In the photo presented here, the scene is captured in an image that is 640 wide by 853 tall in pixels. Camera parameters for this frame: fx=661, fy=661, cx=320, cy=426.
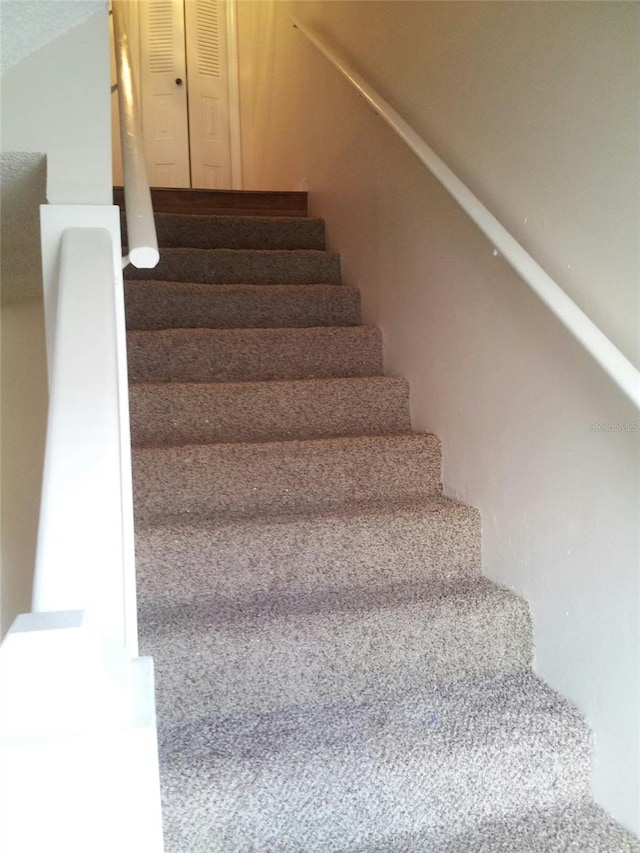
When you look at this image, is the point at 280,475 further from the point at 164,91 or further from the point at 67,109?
the point at 164,91

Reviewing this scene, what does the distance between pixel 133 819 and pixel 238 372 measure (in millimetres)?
1844

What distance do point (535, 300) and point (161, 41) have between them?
4.36 metres

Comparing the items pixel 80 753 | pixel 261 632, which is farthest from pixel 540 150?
pixel 80 753

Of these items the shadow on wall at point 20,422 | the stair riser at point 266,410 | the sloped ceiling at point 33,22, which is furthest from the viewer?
the stair riser at point 266,410

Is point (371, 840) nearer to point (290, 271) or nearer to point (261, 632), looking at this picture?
point (261, 632)

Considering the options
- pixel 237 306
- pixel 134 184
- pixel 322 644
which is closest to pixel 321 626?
pixel 322 644

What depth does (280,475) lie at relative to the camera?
1.86m

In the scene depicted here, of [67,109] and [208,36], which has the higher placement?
[208,36]

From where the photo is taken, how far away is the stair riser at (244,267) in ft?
8.80

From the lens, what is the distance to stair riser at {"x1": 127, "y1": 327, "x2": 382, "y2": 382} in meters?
2.20

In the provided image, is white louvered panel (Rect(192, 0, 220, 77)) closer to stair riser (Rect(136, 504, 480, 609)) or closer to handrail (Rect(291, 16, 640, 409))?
handrail (Rect(291, 16, 640, 409))

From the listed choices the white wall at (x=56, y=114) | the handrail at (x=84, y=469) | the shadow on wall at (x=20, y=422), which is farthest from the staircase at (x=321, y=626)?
the white wall at (x=56, y=114)

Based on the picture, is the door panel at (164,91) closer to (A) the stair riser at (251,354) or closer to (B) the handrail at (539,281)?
(A) the stair riser at (251,354)

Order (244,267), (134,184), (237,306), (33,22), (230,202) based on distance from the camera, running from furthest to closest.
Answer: (230,202) < (244,267) < (237,306) < (134,184) < (33,22)
